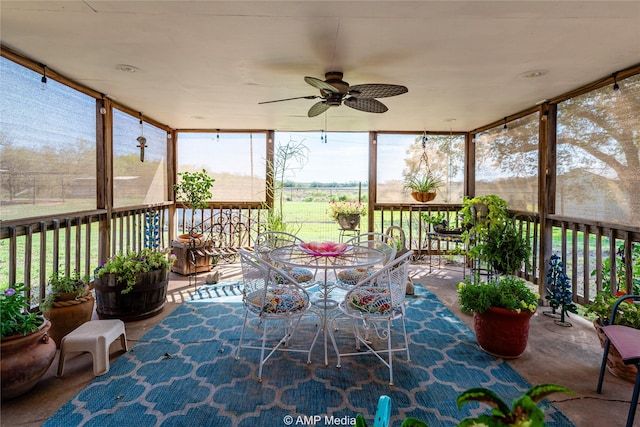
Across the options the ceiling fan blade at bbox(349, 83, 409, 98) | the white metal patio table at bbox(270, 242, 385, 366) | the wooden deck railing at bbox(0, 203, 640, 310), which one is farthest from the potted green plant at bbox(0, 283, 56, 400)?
the ceiling fan blade at bbox(349, 83, 409, 98)

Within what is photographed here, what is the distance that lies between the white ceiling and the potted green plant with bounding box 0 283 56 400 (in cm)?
187

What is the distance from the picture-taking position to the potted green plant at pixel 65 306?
2.71 metres

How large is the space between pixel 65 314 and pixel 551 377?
12.4 feet

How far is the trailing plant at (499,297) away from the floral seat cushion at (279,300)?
52.8 inches

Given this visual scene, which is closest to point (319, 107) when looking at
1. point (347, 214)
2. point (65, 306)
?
point (347, 214)

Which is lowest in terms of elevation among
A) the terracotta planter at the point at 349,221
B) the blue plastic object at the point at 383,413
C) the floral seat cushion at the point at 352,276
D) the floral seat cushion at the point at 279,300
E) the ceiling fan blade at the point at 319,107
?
the floral seat cushion at the point at 279,300

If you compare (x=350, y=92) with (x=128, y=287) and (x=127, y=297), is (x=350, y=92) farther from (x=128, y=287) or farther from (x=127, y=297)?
(x=127, y=297)

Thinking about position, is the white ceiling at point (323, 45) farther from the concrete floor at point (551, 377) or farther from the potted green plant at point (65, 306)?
the concrete floor at point (551, 377)

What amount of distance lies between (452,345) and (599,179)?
2.23 m

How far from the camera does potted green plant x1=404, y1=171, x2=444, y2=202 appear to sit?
18.5 ft

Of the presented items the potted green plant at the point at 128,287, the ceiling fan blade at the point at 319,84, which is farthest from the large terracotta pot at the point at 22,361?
the ceiling fan blade at the point at 319,84

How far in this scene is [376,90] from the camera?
2771 millimetres

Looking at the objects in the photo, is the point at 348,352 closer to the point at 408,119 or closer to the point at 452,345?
the point at 452,345

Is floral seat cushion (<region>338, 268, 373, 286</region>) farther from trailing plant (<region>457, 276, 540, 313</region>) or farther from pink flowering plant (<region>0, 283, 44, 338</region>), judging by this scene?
pink flowering plant (<region>0, 283, 44, 338</region>)
